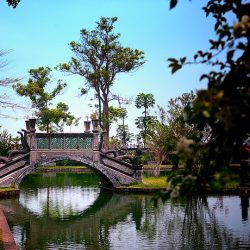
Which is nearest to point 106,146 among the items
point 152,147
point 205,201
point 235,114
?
point 152,147

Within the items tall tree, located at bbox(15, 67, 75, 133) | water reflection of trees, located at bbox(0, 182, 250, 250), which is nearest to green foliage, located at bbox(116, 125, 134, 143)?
tall tree, located at bbox(15, 67, 75, 133)

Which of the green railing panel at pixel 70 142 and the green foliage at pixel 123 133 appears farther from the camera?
the green foliage at pixel 123 133

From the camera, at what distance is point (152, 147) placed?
111 feet

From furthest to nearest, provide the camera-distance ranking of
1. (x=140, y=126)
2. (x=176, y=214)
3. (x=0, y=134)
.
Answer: (x=140, y=126), (x=0, y=134), (x=176, y=214)

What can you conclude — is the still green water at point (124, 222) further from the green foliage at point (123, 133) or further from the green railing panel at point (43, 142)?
the green foliage at point (123, 133)

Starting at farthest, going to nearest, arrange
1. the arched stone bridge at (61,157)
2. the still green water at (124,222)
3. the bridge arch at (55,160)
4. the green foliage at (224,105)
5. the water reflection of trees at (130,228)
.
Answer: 1. the bridge arch at (55,160)
2. the arched stone bridge at (61,157)
3. the still green water at (124,222)
4. the water reflection of trees at (130,228)
5. the green foliage at (224,105)

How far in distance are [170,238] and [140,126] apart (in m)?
62.4

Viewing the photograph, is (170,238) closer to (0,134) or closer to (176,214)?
(176,214)

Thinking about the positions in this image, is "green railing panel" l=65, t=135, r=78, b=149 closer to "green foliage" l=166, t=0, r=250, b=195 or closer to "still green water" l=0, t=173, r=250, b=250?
"still green water" l=0, t=173, r=250, b=250

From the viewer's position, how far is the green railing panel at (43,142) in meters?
25.9

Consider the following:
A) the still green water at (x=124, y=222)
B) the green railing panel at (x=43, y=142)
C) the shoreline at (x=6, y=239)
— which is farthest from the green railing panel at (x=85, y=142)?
the shoreline at (x=6, y=239)

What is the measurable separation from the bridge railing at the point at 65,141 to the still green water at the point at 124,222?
2922 millimetres

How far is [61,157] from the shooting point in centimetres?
2588

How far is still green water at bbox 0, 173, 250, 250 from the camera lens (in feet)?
42.7
